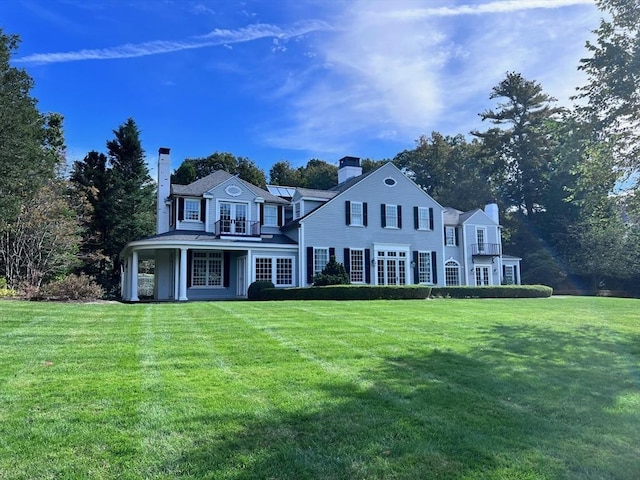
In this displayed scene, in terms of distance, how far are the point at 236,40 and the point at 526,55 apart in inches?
338

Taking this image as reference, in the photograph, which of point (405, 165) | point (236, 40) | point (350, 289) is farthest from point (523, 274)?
point (236, 40)

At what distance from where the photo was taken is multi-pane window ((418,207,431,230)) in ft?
91.1

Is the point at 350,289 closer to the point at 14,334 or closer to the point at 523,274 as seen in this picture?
the point at 14,334

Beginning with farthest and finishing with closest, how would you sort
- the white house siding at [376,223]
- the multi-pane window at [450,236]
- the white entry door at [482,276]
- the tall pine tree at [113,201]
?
the tall pine tree at [113,201] < the white entry door at [482,276] < the multi-pane window at [450,236] < the white house siding at [376,223]

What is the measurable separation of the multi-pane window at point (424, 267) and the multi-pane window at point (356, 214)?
434 centimetres

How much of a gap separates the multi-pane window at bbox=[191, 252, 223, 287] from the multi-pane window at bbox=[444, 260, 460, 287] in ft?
48.9

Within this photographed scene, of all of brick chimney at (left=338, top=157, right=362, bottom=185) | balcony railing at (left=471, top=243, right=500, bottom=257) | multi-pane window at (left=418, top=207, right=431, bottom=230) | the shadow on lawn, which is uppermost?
brick chimney at (left=338, top=157, right=362, bottom=185)

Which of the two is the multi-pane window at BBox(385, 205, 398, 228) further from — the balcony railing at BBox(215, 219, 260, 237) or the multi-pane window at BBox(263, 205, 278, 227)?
the balcony railing at BBox(215, 219, 260, 237)

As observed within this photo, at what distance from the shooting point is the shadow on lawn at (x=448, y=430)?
330cm

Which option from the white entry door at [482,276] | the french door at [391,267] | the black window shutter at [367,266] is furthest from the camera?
the white entry door at [482,276]

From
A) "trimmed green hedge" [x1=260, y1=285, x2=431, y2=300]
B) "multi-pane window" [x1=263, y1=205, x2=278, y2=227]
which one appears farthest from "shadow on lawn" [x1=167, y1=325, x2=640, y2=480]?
"multi-pane window" [x1=263, y1=205, x2=278, y2=227]

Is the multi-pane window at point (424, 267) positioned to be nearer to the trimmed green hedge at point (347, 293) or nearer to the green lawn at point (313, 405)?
the trimmed green hedge at point (347, 293)

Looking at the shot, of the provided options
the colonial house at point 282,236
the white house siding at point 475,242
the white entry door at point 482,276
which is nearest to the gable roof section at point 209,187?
the colonial house at point 282,236

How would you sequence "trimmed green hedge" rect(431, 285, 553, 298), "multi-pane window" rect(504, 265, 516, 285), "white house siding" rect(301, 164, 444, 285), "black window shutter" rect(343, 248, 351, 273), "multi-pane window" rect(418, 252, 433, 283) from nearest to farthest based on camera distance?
"trimmed green hedge" rect(431, 285, 553, 298), "white house siding" rect(301, 164, 444, 285), "black window shutter" rect(343, 248, 351, 273), "multi-pane window" rect(418, 252, 433, 283), "multi-pane window" rect(504, 265, 516, 285)
